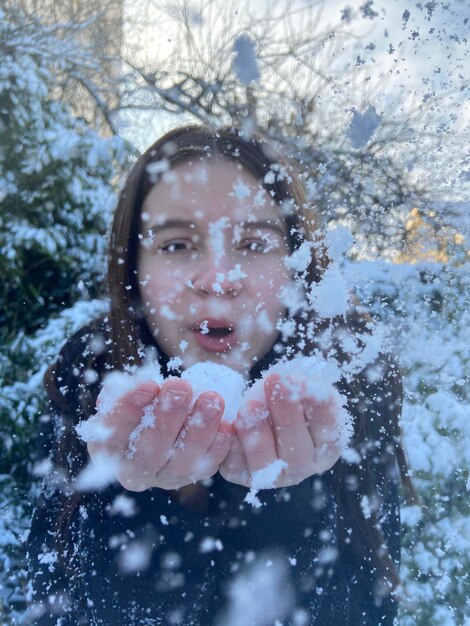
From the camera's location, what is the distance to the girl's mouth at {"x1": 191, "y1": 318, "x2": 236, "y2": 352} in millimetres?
450

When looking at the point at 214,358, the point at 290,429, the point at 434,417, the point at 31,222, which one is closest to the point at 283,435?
the point at 290,429

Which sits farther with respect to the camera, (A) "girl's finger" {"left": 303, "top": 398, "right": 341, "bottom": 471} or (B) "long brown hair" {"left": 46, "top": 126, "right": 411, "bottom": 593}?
(B) "long brown hair" {"left": 46, "top": 126, "right": 411, "bottom": 593}

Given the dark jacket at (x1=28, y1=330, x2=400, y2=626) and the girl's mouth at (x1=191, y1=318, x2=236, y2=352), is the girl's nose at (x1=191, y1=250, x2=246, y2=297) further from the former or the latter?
the dark jacket at (x1=28, y1=330, x2=400, y2=626)

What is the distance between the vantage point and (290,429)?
314 millimetres

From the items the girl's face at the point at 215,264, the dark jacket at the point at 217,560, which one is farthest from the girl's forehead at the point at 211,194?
the dark jacket at the point at 217,560

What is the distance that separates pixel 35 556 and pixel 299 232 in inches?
17.8

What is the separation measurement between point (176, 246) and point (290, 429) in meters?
0.21

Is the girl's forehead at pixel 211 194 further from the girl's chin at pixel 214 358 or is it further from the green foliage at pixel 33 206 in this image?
the green foliage at pixel 33 206

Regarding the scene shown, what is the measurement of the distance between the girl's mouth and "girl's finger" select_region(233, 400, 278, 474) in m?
0.14

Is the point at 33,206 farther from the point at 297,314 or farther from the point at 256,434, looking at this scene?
the point at 256,434

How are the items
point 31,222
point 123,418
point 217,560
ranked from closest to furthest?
1. point 123,418
2. point 217,560
3. point 31,222

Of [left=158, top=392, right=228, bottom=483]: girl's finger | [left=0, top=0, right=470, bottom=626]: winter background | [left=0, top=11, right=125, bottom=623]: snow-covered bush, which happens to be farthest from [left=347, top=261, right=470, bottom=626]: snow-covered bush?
[left=0, top=11, right=125, bottom=623]: snow-covered bush

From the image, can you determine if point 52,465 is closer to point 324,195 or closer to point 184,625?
point 184,625

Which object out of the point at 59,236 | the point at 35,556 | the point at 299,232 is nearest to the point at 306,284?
the point at 299,232
